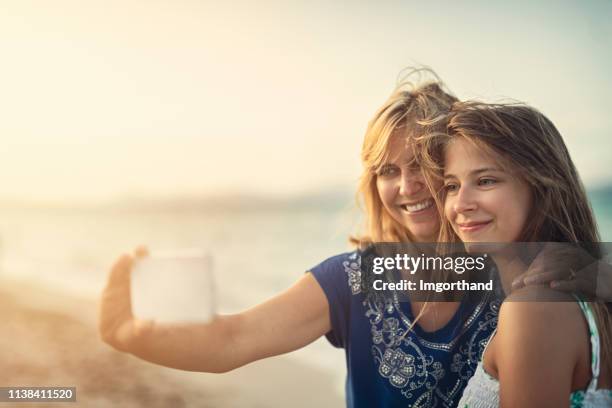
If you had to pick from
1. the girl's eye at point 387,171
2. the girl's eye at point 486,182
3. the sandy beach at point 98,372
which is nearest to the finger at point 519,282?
the girl's eye at point 486,182

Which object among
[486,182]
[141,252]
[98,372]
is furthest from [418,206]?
[98,372]

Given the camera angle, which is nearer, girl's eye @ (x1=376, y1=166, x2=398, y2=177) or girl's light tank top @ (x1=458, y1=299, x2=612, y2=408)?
girl's light tank top @ (x1=458, y1=299, x2=612, y2=408)

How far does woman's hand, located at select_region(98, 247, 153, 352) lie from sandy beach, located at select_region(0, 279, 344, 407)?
0.11 m

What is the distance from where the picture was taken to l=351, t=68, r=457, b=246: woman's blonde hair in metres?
1.82

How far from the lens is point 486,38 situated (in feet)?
6.12

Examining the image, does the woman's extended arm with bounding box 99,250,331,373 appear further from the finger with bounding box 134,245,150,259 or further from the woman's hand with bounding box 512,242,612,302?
the woman's hand with bounding box 512,242,612,302

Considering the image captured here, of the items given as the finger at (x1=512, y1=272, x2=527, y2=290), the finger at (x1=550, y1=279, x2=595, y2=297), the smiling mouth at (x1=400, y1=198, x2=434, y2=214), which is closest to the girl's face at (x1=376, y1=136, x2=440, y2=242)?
the smiling mouth at (x1=400, y1=198, x2=434, y2=214)

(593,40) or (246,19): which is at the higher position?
(246,19)

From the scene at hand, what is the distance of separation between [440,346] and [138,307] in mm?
853

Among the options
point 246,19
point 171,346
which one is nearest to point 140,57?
point 246,19

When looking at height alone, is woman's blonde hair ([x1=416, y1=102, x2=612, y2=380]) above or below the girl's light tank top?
above

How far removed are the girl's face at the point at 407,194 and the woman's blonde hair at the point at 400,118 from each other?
2 cm

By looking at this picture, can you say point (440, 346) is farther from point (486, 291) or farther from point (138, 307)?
point (138, 307)

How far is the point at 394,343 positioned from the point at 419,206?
408mm
